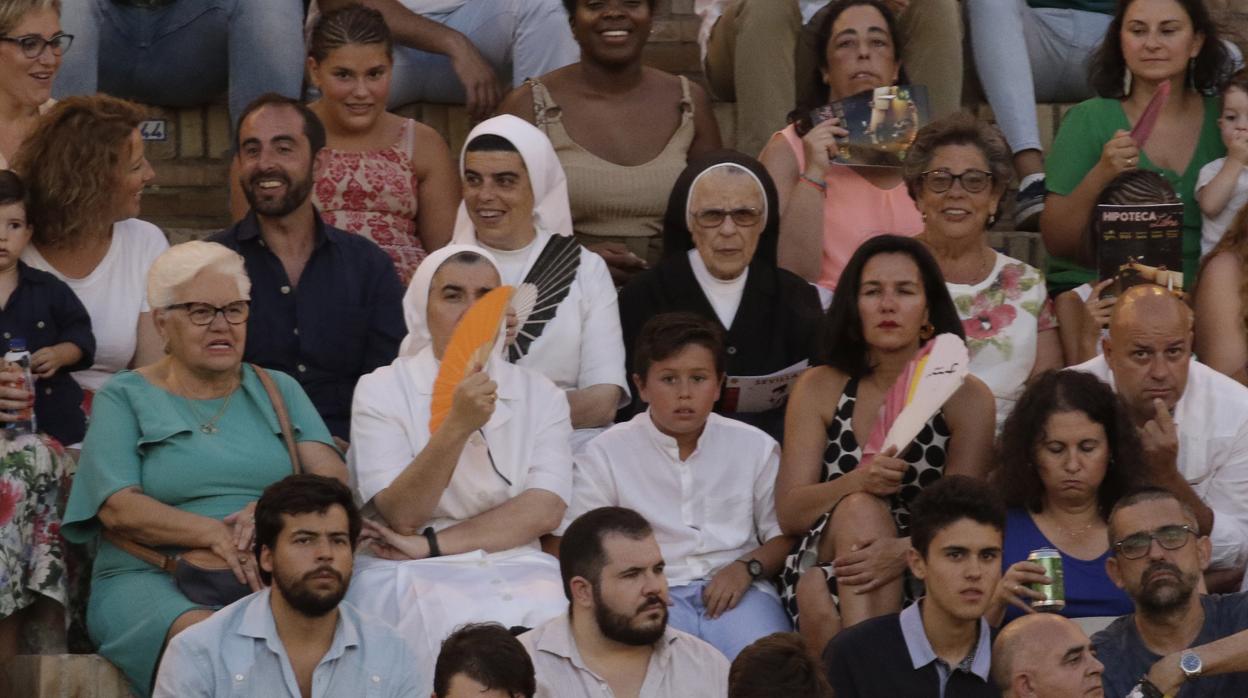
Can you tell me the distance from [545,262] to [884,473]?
1380 mm

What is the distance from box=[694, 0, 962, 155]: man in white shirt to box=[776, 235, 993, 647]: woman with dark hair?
5.18 ft

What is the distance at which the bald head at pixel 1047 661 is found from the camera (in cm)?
561

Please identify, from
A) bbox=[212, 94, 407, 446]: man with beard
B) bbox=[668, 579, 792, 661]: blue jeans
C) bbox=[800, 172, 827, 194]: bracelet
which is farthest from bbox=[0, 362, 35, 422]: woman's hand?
bbox=[800, 172, 827, 194]: bracelet

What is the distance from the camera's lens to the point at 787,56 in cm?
816

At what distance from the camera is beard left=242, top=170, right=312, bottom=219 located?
7.07 metres

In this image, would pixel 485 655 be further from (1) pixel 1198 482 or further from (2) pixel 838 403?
(1) pixel 1198 482

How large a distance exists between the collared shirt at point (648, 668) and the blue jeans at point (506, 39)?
3004 millimetres

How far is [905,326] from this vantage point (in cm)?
657

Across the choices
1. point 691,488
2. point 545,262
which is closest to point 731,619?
point 691,488

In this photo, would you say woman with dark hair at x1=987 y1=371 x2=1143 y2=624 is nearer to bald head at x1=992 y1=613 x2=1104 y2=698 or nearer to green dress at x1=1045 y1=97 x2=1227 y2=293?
bald head at x1=992 y1=613 x2=1104 y2=698

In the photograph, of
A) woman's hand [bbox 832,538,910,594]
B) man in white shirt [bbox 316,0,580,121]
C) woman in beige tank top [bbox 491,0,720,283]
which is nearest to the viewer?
woman's hand [bbox 832,538,910,594]


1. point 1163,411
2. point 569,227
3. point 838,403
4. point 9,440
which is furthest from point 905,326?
point 9,440

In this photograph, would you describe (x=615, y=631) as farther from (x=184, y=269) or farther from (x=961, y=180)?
(x=961, y=180)

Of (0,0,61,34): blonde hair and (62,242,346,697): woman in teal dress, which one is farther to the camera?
(0,0,61,34): blonde hair
